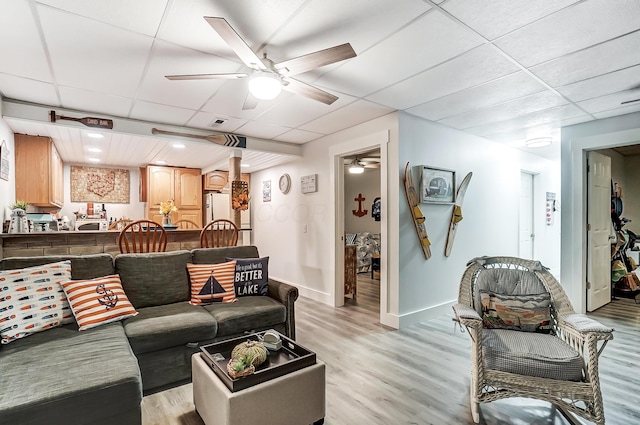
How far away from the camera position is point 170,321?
238 centimetres

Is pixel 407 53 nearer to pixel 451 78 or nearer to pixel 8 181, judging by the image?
pixel 451 78

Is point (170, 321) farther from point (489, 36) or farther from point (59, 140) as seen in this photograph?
point (59, 140)

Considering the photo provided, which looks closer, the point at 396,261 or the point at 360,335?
the point at 360,335

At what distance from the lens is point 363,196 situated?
759 centimetres

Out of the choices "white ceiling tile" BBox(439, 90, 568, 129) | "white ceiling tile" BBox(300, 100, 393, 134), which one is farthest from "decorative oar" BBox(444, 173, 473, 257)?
"white ceiling tile" BBox(300, 100, 393, 134)

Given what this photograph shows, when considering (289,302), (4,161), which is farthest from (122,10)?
(4,161)

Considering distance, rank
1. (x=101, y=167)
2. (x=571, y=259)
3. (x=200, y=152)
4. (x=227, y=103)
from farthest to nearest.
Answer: (x=101, y=167)
(x=200, y=152)
(x=571, y=259)
(x=227, y=103)

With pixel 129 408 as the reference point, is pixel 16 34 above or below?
above

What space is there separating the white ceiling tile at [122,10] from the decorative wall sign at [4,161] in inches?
92.2

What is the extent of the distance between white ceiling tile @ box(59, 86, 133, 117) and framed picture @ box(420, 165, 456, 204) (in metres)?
3.33

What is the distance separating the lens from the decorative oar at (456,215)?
13.5 ft

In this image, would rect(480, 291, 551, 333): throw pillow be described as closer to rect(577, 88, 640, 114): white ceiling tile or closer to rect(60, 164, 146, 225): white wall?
rect(577, 88, 640, 114): white ceiling tile

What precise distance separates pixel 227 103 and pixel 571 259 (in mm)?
4646

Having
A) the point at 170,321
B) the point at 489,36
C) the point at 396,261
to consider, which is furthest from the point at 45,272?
the point at 489,36
